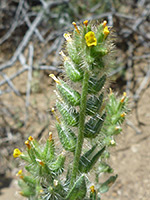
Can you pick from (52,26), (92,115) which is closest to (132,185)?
(92,115)

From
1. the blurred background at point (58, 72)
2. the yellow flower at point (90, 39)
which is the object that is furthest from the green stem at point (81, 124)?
the blurred background at point (58, 72)

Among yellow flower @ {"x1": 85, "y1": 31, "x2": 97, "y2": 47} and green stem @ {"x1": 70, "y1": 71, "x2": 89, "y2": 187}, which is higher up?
yellow flower @ {"x1": 85, "y1": 31, "x2": 97, "y2": 47}

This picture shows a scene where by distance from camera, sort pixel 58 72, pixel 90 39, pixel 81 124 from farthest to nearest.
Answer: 1. pixel 58 72
2. pixel 81 124
3. pixel 90 39

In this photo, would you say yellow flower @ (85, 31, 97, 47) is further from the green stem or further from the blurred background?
the blurred background

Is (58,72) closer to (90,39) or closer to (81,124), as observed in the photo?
(81,124)

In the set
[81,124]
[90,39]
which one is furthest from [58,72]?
[90,39]

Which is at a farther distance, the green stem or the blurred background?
the blurred background

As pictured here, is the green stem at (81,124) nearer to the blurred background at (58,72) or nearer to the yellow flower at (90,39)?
the yellow flower at (90,39)

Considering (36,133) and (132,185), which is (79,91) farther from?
(36,133)

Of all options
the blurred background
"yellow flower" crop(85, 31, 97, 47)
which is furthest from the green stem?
the blurred background
